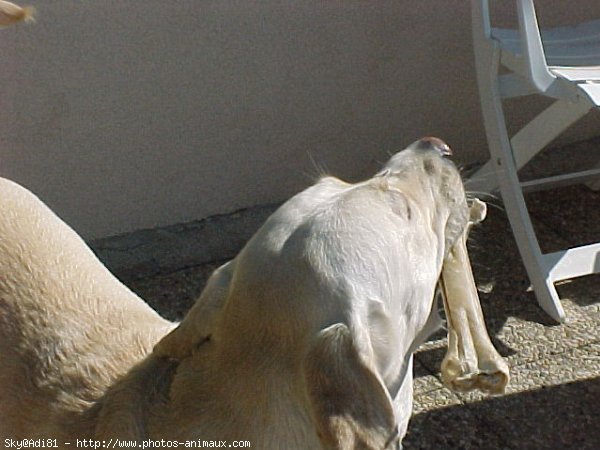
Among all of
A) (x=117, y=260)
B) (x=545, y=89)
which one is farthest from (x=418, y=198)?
(x=117, y=260)

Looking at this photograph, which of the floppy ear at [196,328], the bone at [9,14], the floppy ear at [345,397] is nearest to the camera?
the floppy ear at [345,397]

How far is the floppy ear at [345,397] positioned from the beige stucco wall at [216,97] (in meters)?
2.87

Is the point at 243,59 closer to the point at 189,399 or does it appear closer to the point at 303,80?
the point at 303,80

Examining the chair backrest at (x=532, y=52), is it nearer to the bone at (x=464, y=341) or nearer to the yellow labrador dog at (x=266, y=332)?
the yellow labrador dog at (x=266, y=332)

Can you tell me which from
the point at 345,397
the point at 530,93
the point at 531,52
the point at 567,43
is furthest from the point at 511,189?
the point at 345,397

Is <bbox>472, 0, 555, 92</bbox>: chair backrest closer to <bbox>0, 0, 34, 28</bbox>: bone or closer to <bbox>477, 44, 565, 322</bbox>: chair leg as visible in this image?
<bbox>477, 44, 565, 322</bbox>: chair leg

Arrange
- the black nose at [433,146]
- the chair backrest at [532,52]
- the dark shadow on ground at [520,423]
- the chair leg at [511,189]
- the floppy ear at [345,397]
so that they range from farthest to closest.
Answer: the chair leg at [511,189] → the chair backrest at [532,52] → the dark shadow on ground at [520,423] → the black nose at [433,146] → the floppy ear at [345,397]

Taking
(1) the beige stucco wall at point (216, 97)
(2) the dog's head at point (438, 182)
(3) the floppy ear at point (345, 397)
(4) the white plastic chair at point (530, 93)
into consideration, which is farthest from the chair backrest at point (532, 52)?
(3) the floppy ear at point (345, 397)

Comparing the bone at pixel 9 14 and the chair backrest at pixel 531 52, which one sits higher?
the bone at pixel 9 14

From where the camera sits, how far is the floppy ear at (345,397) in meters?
2.33

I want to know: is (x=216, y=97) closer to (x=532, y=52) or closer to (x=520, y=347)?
(x=532, y=52)

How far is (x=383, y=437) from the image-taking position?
238 cm

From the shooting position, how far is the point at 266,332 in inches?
99.0

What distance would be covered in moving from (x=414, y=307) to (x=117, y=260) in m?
2.56
